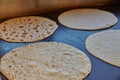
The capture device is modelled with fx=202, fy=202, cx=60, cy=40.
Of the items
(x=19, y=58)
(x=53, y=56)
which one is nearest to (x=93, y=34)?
(x=53, y=56)

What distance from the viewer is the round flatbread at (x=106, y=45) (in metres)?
1.30

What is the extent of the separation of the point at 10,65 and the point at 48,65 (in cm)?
23

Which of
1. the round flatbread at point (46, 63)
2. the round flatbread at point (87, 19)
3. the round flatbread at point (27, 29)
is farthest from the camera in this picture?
the round flatbread at point (87, 19)

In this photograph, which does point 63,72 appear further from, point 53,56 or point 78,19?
point 78,19

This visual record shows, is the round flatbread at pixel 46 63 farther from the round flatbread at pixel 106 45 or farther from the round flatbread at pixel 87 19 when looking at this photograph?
the round flatbread at pixel 87 19

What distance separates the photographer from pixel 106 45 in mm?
1431

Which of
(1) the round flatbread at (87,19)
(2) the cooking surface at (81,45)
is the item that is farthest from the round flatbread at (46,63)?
(1) the round flatbread at (87,19)

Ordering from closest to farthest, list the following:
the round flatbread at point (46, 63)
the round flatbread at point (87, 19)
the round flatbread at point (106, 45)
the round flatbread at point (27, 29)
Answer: the round flatbread at point (46, 63) → the round flatbread at point (106, 45) → the round flatbread at point (27, 29) → the round flatbread at point (87, 19)

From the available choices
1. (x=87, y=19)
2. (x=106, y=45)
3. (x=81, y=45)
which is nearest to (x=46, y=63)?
(x=81, y=45)

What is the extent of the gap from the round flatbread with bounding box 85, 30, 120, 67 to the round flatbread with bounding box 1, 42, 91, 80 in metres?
0.11

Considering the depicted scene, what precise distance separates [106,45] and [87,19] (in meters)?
0.43

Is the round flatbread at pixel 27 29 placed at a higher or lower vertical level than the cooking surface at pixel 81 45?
higher

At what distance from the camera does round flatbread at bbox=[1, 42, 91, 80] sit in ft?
3.72

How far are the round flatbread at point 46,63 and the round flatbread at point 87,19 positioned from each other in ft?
1.14
